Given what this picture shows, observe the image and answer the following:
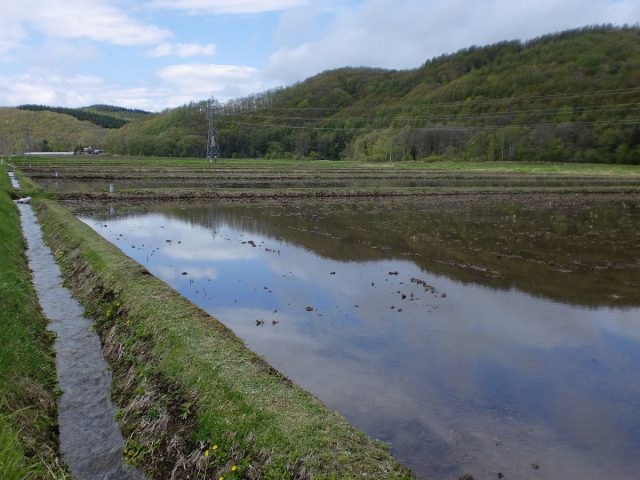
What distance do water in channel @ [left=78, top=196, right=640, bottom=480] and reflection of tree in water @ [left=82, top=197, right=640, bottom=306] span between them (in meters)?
0.11

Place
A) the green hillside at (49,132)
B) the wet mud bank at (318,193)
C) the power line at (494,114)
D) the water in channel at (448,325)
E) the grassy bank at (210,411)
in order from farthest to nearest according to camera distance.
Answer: the green hillside at (49,132), the power line at (494,114), the wet mud bank at (318,193), the water in channel at (448,325), the grassy bank at (210,411)

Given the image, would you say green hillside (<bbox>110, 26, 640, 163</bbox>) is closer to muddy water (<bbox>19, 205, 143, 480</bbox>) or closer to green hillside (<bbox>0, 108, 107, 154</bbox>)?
green hillside (<bbox>0, 108, 107, 154</bbox>)

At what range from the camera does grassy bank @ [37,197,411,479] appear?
4906mm

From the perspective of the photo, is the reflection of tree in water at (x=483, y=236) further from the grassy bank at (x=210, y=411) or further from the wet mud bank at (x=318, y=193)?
the grassy bank at (x=210, y=411)

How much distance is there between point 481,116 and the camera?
115 m

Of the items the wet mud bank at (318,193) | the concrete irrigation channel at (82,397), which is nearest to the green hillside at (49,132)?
the wet mud bank at (318,193)

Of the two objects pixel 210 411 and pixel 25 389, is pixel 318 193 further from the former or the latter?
pixel 210 411

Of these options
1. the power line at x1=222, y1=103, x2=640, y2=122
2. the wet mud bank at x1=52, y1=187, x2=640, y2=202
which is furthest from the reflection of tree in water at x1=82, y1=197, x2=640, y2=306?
the power line at x1=222, y1=103, x2=640, y2=122

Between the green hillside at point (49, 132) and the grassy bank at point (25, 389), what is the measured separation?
14310cm

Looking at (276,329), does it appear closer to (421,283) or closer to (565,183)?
(421,283)

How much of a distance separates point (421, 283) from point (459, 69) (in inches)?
7359

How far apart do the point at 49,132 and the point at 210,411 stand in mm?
201914

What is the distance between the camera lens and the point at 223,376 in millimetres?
6473

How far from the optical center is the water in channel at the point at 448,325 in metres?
6.14
